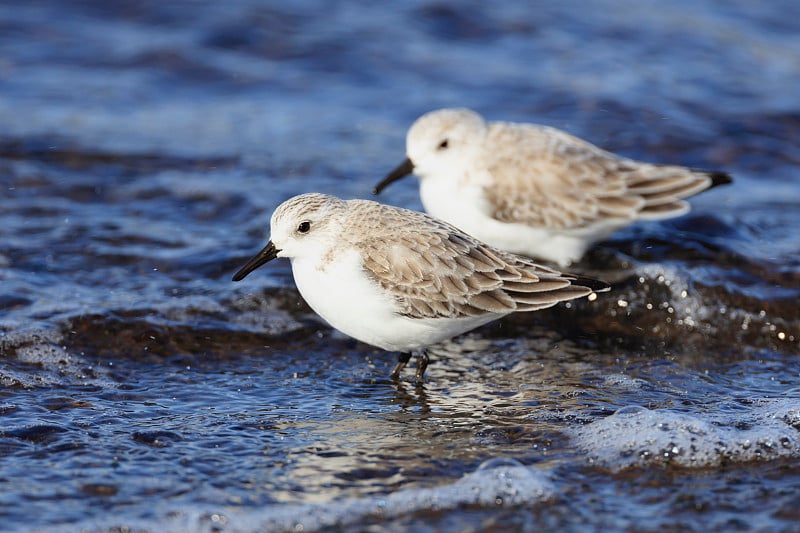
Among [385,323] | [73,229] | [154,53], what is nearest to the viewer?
[385,323]

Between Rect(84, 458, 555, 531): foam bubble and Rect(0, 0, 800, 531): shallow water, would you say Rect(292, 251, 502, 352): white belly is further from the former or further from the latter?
Rect(84, 458, 555, 531): foam bubble

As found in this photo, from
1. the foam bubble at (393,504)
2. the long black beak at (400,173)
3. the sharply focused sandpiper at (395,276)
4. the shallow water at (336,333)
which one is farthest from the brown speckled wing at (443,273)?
the long black beak at (400,173)

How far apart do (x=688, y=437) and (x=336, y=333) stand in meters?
2.72

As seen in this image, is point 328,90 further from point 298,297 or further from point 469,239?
point 469,239

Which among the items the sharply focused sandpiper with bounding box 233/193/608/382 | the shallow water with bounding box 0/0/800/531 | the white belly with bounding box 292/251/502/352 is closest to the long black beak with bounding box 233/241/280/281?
the sharply focused sandpiper with bounding box 233/193/608/382

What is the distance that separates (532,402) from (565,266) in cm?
257

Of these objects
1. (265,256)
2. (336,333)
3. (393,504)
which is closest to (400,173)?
(336,333)

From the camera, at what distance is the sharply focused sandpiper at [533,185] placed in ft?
27.0

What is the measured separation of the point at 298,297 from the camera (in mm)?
7770

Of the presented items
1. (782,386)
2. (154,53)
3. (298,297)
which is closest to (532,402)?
(782,386)

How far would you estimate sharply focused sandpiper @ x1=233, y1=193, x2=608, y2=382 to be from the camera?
6.20 m

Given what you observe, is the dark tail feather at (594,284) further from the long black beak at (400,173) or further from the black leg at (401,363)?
the long black beak at (400,173)

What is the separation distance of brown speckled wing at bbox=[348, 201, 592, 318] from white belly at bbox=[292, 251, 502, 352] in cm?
6

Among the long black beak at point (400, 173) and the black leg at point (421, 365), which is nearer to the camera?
the black leg at point (421, 365)
